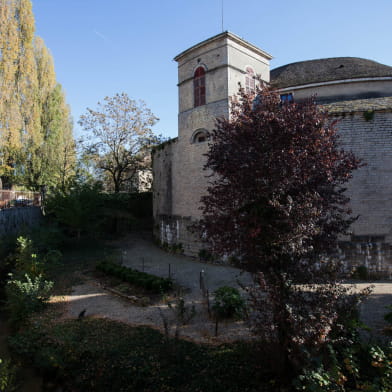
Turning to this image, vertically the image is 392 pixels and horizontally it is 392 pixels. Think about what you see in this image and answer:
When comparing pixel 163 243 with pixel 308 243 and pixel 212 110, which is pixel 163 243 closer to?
pixel 212 110

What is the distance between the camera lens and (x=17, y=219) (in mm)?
15164

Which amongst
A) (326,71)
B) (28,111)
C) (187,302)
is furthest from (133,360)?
(28,111)

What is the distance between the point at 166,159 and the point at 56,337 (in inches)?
486

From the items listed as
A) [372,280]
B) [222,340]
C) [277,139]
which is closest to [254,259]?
[277,139]

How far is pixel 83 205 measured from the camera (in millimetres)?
15812

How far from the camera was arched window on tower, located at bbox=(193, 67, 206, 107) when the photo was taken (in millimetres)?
14411

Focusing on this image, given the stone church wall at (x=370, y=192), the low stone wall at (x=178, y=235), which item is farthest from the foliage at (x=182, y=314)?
the stone church wall at (x=370, y=192)

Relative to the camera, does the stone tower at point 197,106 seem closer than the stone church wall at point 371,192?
No

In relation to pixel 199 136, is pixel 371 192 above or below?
below

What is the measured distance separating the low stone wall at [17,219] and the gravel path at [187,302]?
5.82 m

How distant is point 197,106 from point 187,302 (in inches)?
391

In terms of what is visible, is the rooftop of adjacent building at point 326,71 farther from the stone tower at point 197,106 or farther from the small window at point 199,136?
the small window at point 199,136

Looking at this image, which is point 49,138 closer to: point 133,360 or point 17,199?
point 17,199

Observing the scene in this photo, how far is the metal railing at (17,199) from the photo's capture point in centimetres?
1480
